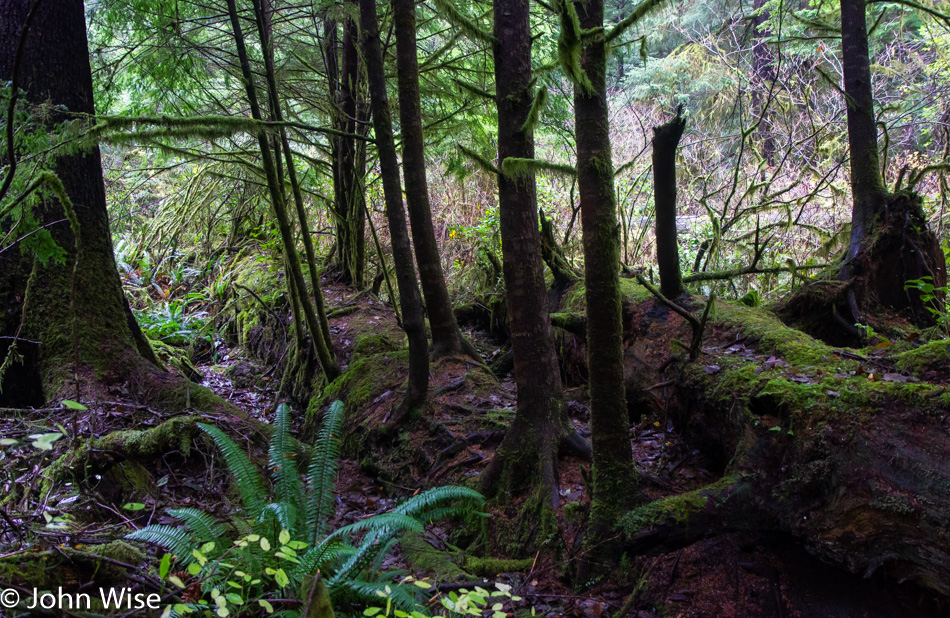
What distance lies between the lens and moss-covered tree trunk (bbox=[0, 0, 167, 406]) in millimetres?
4078

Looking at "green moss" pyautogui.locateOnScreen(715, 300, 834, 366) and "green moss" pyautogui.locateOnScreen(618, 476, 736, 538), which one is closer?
"green moss" pyautogui.locateOnScreen(618, 476, 736, 538)

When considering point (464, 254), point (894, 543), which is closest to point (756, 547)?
point (894, 543)

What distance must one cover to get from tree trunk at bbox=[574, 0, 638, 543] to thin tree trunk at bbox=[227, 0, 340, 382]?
3376mm

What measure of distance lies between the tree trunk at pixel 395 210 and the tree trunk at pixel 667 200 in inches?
95.8

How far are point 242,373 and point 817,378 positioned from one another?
7460 millimetres

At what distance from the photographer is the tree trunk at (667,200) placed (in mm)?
4895

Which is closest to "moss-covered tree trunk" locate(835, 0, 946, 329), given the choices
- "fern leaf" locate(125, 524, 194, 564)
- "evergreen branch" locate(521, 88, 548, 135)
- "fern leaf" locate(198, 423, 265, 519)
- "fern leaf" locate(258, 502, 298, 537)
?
"evergreen branch" locate(521, 88, 548, 135)

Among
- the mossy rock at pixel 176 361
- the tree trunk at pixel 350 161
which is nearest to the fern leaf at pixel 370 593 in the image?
the mossy rock at pixel 176 361

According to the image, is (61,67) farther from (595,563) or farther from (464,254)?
(464,254)

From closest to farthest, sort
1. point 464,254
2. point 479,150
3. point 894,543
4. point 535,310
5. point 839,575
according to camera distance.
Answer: point 894,543, point 839,575, point 535,310, point 479,150, point 464,254

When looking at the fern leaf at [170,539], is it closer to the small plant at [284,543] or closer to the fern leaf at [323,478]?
the small plant at [284,543]

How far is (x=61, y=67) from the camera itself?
4.36 metres

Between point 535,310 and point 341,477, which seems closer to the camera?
point 535,310

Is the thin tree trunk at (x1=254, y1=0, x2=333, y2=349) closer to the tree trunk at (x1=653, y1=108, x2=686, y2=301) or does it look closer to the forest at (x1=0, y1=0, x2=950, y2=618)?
the forest at (x1=0, y1=0, x2=950, y2=618)
